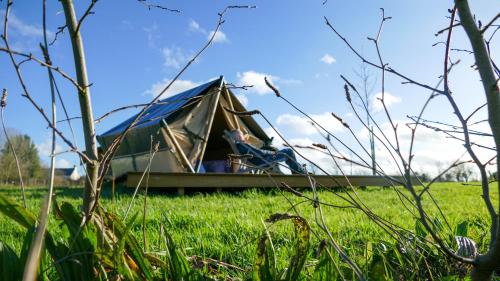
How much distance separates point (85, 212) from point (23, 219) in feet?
0.44

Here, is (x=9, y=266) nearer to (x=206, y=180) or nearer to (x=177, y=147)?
(x=206, y=180)

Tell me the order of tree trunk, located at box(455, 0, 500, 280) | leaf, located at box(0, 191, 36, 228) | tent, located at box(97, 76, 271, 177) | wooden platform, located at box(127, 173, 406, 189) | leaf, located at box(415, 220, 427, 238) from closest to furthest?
tree trunk, located at box(455, 0, 500, 280) → leaf, located at box(0, 191, 36, 228) → leaf, located at box(415, 220, 427, 238) → wooden platform, located at box(127, 173, 406, 189) → tent, located at box(97, 76, 271, 177)

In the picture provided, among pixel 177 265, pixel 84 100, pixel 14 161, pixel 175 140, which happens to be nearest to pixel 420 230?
pixel 177 265

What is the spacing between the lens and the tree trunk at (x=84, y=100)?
0.89m

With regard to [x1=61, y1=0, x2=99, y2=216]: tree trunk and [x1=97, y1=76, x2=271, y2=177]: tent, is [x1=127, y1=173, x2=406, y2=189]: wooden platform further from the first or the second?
[x1=61, y1=0, x2=99, y2=216]: tree trunk

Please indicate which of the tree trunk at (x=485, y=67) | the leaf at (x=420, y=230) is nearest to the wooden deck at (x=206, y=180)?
the leaf at (x=420, y=230)

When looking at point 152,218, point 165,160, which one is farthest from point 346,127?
point 165,160

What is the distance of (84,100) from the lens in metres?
0.90

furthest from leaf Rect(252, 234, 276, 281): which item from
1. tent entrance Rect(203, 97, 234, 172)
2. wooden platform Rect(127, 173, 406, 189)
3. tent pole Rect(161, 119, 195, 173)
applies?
tent entrance Rect(203, 97, 234, 172)

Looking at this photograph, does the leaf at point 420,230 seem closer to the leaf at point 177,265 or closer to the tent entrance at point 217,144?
the leaf at point 177,265

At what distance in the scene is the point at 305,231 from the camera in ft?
3.00

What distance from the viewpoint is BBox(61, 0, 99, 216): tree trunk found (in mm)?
890

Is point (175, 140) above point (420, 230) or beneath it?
above

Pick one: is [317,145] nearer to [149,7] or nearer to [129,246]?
[129,246]
